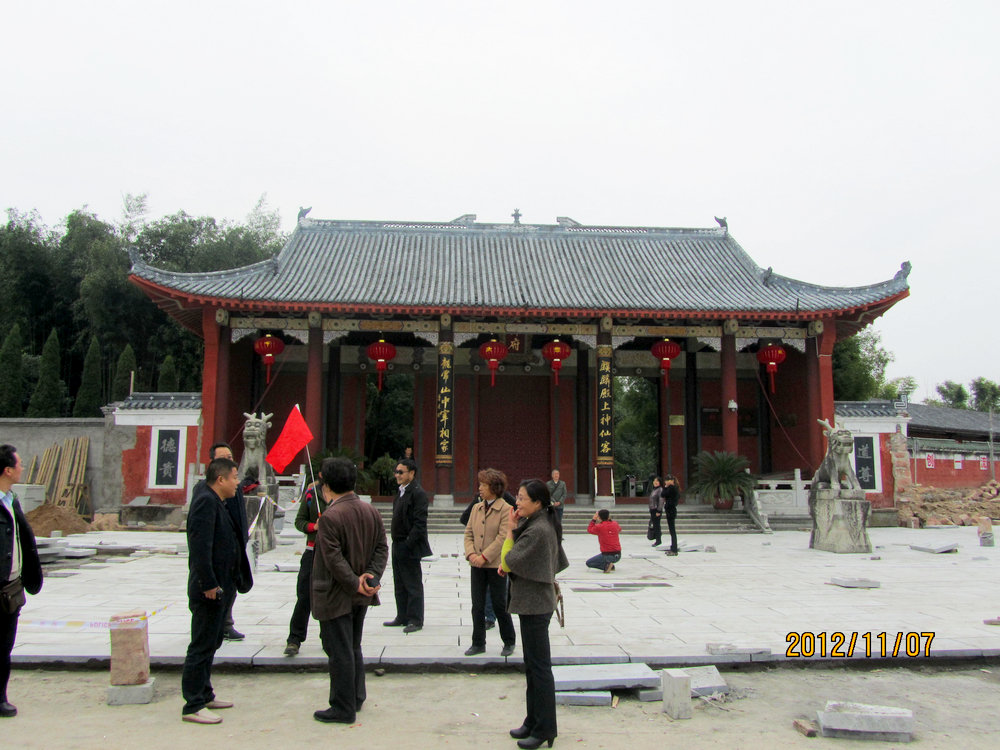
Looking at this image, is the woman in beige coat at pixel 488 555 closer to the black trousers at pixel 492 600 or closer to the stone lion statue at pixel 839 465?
the black trousers at pixel 492 600

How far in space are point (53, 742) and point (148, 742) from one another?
0.41 metres

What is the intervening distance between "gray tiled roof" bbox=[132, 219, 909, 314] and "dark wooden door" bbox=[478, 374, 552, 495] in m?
2.67

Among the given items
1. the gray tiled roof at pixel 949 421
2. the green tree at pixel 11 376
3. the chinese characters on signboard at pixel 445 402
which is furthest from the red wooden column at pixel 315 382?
the gray tiled roof at pixel 949 421

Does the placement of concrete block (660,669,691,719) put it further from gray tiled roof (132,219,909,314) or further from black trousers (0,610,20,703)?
gray tiled roof (132,219,909,314)

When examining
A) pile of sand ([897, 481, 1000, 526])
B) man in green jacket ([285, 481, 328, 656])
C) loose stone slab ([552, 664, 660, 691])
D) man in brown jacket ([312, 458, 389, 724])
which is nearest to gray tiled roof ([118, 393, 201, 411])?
man in green jacket ([285, 481, 328, 656])

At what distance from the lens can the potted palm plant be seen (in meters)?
14.5

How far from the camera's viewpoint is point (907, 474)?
52.3 feet

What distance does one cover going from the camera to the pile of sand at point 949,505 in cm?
Result: 1614

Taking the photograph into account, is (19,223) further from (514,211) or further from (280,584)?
(280,584)

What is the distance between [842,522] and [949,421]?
1706 centimetres

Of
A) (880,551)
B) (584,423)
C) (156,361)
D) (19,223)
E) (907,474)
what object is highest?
(19,223)

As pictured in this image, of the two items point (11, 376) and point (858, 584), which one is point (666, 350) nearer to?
point (858, 584)

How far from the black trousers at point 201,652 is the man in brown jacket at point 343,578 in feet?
1.78

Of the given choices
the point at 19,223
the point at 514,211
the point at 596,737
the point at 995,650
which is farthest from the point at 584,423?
the point at 19,223
